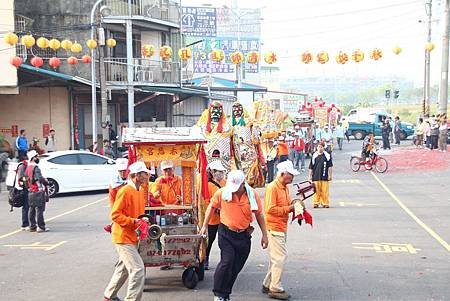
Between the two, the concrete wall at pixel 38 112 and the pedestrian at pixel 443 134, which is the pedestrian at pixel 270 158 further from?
the concrete wall at pixel 38 112

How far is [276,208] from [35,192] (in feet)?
23.5

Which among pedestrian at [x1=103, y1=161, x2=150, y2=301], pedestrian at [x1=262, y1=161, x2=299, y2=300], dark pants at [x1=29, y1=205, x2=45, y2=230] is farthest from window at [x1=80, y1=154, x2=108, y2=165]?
pedestrian at [x1=103, y1=161, x2=150, y2=301]

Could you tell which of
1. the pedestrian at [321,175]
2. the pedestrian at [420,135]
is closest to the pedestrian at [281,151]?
the pedestrian at [321,175]

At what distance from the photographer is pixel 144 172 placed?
7.79m

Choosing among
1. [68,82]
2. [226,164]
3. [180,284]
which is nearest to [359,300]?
[180,284]

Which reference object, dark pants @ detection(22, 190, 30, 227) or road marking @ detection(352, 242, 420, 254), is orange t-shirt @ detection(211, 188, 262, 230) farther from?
dark pants @ detection(22, 190, 30, 227)

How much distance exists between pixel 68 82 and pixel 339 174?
537 inches

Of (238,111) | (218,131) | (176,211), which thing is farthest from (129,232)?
(238,111)

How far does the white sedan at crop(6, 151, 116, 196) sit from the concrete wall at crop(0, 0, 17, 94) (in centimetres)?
774

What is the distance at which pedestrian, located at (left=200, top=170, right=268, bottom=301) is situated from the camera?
7.85 meters

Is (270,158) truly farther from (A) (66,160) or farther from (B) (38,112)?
(B) (38,112)

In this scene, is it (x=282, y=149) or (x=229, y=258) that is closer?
(x=229, y=258)

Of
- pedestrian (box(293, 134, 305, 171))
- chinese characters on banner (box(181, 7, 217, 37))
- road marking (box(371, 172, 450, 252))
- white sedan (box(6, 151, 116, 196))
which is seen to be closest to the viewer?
road marking (box(371, 172, 450, 252))

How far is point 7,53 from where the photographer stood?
2770 cm
